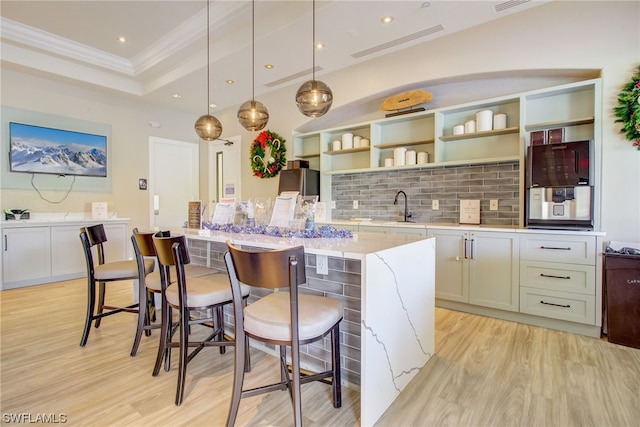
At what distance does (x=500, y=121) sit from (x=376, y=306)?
2.89m

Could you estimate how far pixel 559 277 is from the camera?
2771 mm

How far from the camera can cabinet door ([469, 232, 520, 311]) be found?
2973mm

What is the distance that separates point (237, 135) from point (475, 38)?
419 centimetres

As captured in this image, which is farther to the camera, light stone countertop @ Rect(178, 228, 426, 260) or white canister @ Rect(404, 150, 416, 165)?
white canister @ Rect(404, 150, 416, 165)

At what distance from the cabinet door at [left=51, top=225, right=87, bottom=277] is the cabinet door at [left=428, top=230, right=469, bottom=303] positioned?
504 cm

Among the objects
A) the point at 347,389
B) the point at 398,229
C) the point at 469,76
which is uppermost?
the point at 469,76

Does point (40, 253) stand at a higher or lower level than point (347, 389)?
higher

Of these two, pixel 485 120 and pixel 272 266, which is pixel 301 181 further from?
pixel 272 266

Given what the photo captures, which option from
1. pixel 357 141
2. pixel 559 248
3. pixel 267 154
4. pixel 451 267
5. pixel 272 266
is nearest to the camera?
pixel 272 266

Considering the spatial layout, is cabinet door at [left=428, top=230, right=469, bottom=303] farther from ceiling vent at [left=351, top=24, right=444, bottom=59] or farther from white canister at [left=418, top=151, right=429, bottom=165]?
ceiling vent at [left=351, top=24, right=444, bottom=59]

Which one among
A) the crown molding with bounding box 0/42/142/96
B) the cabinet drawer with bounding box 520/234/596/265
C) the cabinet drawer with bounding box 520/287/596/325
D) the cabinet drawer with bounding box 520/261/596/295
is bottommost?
the cabinet drawer with bounding box 520/287/596/325

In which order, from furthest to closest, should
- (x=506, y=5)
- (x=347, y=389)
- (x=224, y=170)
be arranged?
1. (x=224, y=170)
2. (x=506, y=5)
3. (x=347, y=389)

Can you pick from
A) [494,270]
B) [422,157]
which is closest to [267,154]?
[422,157]

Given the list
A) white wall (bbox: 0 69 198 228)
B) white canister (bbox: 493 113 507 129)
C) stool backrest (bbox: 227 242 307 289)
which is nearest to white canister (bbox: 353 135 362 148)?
white canister (bbox: 493 113 507 129)
